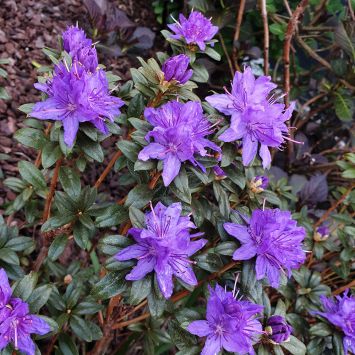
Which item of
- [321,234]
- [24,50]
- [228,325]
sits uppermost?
[24,50]

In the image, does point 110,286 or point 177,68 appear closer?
point 110,286

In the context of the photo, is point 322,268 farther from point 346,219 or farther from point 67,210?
point 67,210

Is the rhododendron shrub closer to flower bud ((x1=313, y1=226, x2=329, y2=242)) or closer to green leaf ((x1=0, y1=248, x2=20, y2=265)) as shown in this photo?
green leaf ((x1=0, y1=248, x2=20, y2=265))

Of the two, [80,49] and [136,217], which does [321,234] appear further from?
[80,49]

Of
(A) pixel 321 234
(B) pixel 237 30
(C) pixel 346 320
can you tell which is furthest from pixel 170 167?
(B) pixel 237 30

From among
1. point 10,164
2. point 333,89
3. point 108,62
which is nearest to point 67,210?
point 10,164

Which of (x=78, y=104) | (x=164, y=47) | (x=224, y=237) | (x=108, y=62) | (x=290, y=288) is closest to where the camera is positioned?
(x=78, y=104)
